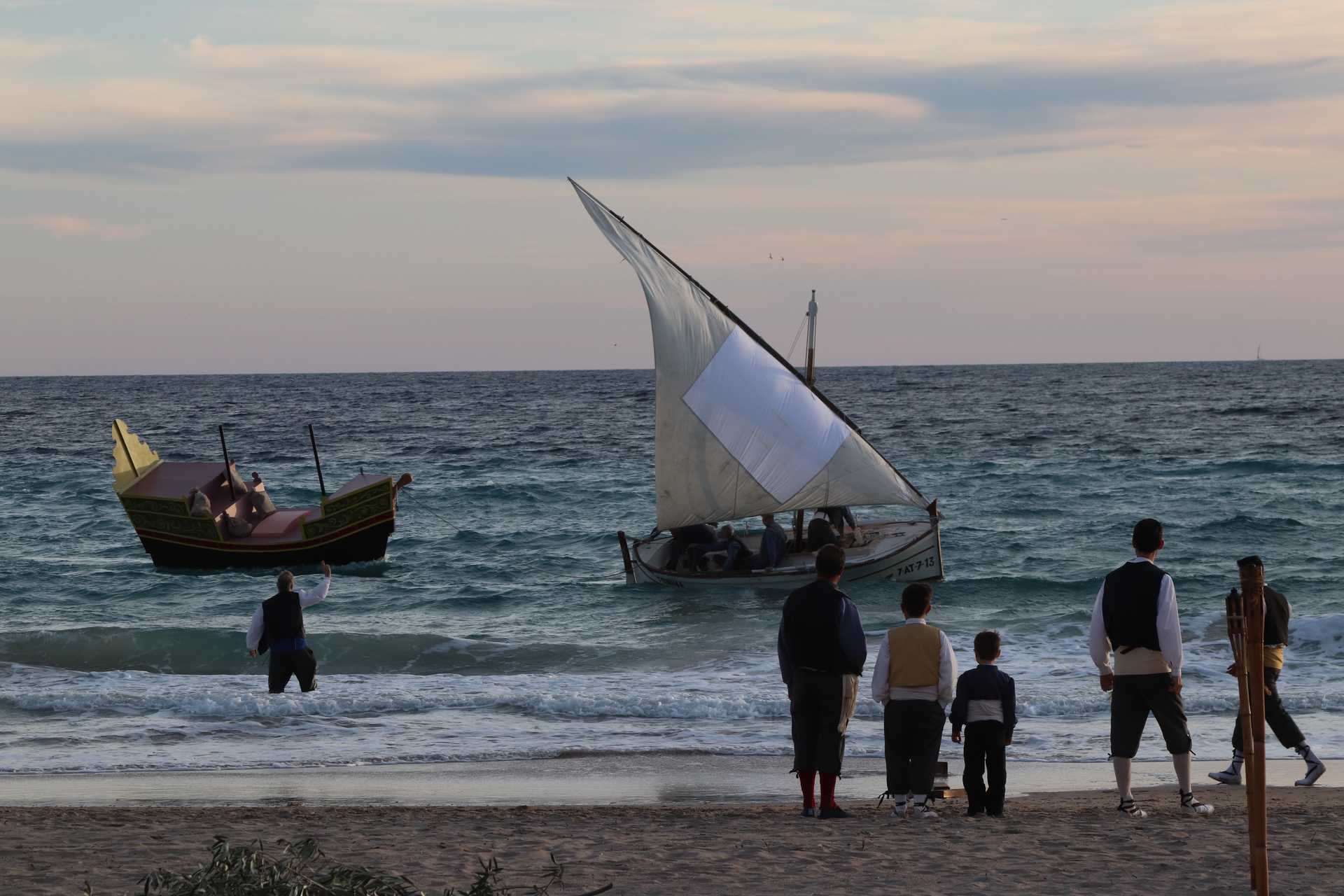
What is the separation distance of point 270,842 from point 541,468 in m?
35.6

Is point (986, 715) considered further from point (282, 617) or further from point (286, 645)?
point (286, 645)

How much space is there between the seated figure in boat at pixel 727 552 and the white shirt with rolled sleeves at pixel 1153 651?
12453 millimetres

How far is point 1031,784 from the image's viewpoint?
9.56 meters

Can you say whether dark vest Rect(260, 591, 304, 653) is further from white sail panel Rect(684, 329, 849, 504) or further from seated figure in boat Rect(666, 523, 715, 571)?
seated figure in boat Rect(666, 523, 715, 571)

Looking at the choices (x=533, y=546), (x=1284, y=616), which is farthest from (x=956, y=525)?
(x=1284, y=616)

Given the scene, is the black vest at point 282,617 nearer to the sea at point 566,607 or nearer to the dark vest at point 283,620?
the dark vest at point 283,620

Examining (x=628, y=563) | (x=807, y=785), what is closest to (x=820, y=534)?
(x=628, y=563)

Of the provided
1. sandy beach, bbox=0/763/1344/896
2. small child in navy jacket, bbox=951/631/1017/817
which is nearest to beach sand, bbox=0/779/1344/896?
sandy beach, bbox=0/763/1344/896

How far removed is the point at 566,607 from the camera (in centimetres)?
2073

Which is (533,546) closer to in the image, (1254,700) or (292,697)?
(292,697)

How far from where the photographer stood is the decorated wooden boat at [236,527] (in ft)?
82.6

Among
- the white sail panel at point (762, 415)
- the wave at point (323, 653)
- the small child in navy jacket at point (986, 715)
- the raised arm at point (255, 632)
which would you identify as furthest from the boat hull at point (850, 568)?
the small child in navy jacket at point (986, 715)

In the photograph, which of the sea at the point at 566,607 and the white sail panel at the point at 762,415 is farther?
the white sail panel at the point at 762,415

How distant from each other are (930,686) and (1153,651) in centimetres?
125
